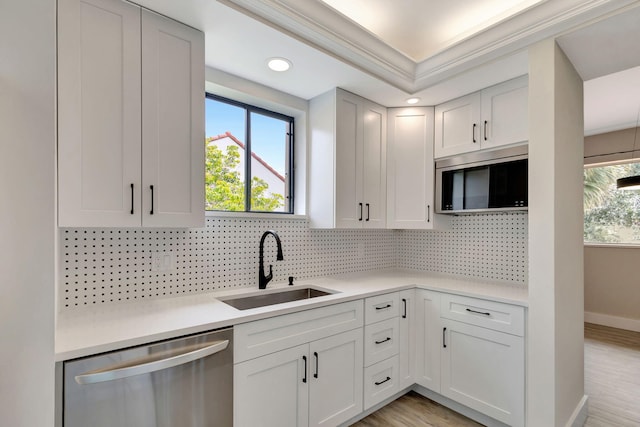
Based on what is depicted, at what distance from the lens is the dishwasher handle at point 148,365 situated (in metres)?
1.14

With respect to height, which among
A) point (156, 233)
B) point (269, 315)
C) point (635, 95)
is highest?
point (635, 95)

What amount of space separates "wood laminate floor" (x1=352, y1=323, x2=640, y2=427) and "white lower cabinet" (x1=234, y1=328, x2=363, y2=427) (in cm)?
38

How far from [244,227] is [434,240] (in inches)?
73.6

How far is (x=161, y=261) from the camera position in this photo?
6.18ft

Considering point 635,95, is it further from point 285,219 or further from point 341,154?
point 285,219

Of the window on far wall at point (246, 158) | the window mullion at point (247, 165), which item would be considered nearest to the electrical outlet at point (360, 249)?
the window on far wall at point (246, 158)

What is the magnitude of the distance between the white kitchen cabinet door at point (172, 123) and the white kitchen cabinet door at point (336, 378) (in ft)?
3.52

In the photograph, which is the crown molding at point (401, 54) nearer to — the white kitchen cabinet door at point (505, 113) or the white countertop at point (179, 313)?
the white kitchen cabinet door at point (505, 113)

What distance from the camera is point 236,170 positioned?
236 cm

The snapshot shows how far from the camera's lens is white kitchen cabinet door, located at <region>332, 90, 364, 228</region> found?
2.43 metres

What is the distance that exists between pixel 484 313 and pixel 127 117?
7.96 ft

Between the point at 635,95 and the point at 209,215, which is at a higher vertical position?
the point at 635,95

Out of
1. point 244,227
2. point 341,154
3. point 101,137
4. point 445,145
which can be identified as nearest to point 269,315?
point 244,227

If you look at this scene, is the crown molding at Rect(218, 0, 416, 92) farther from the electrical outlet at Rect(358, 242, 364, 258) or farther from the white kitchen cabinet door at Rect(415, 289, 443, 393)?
the white kitchen cabinet door at Rect(415, 289, 443, 393)
